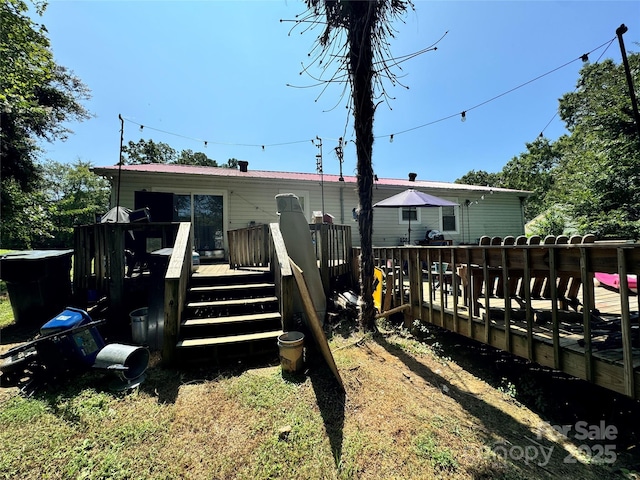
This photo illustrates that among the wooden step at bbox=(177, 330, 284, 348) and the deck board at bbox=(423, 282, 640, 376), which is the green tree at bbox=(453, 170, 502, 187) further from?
the wooden step at bbox=(177, 330, 284, 348)

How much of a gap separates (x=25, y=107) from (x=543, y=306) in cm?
1179

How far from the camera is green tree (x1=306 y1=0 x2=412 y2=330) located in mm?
3490

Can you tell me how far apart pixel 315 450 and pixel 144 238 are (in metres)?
5.69

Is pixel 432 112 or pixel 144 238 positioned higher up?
pixel 432 112

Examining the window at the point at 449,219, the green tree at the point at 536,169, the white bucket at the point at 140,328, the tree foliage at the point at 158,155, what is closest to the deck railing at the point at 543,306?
the white bucket at the point at 140,328

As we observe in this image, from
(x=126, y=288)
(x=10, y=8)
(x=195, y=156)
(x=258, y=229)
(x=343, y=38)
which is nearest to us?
(x=343, y=38)

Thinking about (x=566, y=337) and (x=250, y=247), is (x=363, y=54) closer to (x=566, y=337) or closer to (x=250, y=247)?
(x=250, y=247)

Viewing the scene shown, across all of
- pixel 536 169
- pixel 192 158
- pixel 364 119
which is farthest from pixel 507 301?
pixel 536 169

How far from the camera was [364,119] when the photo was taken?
377 centimetres

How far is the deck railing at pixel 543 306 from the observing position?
200 cm

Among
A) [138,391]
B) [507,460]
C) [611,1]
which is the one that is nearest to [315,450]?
[507,460]

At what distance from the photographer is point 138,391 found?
2.55 meters

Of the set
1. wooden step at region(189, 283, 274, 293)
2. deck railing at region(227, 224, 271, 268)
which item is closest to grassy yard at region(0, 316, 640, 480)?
wooden step at region(189, 283, 274, 293)

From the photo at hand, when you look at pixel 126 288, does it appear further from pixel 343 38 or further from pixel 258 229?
pixel 343 38
